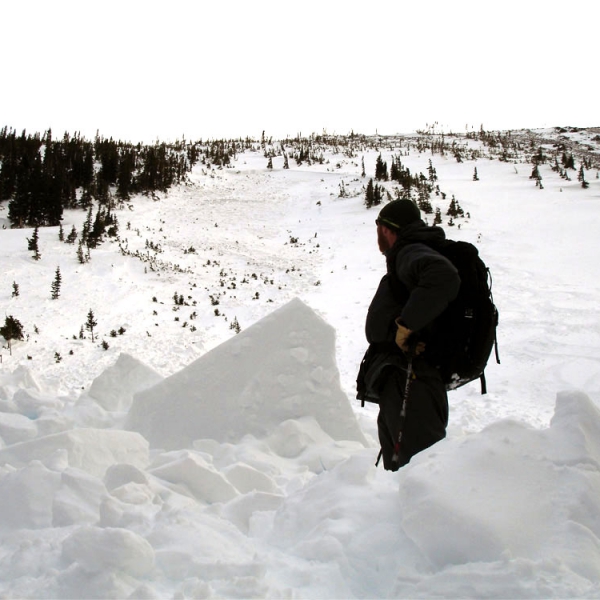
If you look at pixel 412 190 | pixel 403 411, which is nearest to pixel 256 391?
pixel 403 411

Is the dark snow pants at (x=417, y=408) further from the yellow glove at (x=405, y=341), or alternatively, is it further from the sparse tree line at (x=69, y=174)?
the sparse tree line at (x=69, y=174)

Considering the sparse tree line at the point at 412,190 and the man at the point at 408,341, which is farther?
the sparse tree line at the point at 412,190

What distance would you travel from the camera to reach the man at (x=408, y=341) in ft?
8.20

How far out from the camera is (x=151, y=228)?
47.1ft

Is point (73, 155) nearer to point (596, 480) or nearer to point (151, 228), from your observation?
point (151, 228)

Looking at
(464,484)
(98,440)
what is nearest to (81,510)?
(98,440)

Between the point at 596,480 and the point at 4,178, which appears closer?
the point at 596,480

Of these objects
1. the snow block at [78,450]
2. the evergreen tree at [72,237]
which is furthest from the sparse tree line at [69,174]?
the snow block at [78,450]

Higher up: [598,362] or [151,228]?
[151,228]

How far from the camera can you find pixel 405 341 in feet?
8.55

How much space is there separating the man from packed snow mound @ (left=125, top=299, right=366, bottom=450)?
1.11 metres

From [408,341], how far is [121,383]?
327cm

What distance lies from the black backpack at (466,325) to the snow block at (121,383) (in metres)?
2.94

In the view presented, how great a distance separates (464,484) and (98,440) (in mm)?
2292
